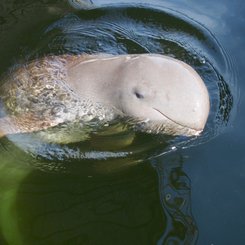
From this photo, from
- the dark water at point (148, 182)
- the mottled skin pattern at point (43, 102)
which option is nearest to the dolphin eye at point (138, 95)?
the mottled skin pattern at point (43, 102)

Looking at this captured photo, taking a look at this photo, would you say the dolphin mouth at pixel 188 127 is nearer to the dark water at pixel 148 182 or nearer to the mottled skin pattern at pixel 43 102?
the dark water at pixel 148 182

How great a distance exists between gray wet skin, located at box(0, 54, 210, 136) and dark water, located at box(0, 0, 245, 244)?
0.89 feet

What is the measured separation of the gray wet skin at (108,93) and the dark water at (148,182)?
0.27 meters

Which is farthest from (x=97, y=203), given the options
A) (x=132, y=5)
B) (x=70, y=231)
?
(x=132, y=5)

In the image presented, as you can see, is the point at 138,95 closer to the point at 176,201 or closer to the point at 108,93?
the point at 108,93

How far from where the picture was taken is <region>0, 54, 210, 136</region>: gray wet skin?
12.4ft

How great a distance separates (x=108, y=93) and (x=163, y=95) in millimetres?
505

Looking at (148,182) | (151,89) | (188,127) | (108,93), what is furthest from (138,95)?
(148,182)

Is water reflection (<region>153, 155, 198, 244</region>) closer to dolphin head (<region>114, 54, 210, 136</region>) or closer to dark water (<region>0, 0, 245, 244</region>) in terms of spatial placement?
dark water (<region>0, 0, 245, 244</region>)

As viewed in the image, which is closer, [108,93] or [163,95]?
[163,95]

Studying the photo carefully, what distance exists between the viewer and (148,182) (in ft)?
12.9

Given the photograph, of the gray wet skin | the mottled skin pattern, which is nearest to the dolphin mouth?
the gray wet skin

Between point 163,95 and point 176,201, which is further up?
point 163,95

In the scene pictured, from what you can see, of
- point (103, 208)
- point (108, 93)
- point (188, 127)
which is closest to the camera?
point (103, 208)
